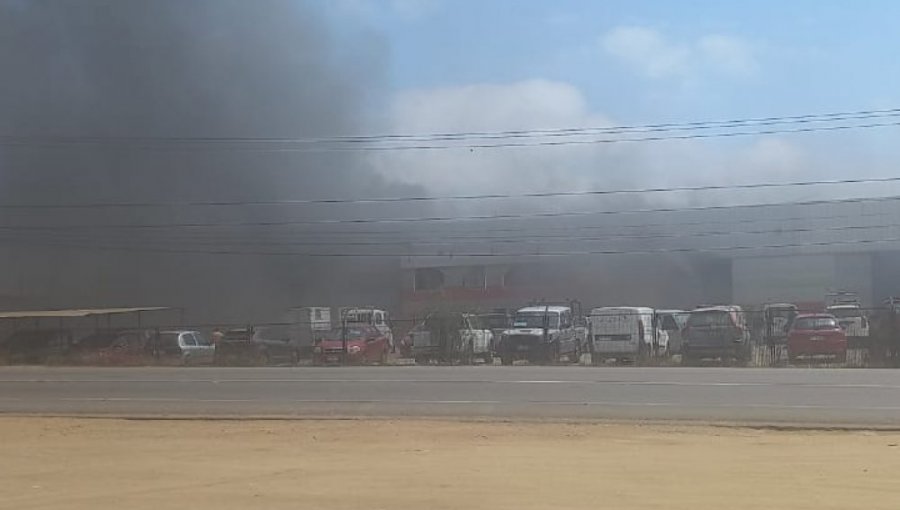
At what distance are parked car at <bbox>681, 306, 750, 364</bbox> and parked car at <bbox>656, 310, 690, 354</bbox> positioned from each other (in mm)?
2220

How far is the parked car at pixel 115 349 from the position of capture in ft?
105

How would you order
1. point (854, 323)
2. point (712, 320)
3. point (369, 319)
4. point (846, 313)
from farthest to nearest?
point (369, 319), point (846, 313), point (854, 323), point (712, 320)

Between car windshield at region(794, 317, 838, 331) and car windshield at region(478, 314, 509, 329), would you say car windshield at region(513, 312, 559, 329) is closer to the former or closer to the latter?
car windshield at region(478, 314, 509, 329)

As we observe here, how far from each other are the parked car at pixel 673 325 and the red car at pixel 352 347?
8517 mm

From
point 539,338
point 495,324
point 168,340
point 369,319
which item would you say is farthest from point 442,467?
point 369,319

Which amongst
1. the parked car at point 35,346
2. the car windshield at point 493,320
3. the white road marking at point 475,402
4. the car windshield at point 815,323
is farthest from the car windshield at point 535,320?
the parked car at point 35,346

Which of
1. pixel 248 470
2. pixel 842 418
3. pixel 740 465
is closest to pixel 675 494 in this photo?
pixel 740 465

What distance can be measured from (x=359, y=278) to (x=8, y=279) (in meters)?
18.8

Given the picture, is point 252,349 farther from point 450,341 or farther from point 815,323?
point 815,323

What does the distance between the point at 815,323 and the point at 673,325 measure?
546 cm

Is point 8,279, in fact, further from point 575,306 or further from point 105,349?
point 575,306

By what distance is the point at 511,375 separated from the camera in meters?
22.6

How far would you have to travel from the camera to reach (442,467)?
9273mm

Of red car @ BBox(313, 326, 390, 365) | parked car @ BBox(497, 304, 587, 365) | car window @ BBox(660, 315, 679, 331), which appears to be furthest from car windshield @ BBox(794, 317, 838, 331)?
red car @ BBox(313, 326, 390, 365)
